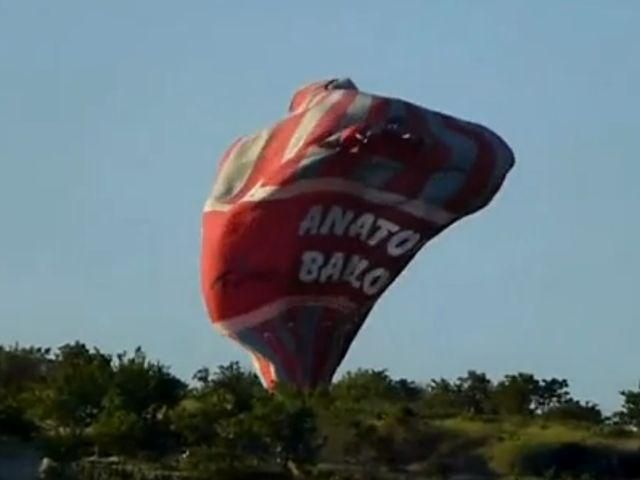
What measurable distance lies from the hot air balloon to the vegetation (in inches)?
87.4

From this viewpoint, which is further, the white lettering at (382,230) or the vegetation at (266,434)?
the white lettering at (382,230)

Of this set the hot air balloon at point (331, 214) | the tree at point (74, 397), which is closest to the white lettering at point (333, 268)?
the hot air balloon at point (331, 214)

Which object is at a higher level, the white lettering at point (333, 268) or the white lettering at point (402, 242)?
the white lettering at point (402, 242)

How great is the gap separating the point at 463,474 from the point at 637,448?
648cm

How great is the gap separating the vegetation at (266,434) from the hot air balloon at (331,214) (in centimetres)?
222

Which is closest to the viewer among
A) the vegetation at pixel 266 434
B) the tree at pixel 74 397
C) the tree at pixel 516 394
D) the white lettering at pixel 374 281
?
the vegetation at pixel 266 434

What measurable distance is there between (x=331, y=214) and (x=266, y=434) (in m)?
8.09

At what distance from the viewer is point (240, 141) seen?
207ft

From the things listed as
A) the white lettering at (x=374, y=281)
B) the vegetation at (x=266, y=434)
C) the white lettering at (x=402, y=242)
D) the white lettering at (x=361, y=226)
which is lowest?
the vegetation at (x=266, y=434)

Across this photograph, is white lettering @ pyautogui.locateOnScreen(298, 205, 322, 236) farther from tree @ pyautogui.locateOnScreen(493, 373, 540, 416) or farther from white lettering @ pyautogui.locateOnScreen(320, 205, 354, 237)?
tree @ pyautogui.locateOnScreen(493, 373, 540, 416)

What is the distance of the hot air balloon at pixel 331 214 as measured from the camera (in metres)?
59.8

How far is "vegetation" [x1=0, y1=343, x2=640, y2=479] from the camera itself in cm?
5403

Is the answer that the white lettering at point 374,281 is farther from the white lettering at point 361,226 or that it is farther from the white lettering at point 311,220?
the white lettering at point 311,220

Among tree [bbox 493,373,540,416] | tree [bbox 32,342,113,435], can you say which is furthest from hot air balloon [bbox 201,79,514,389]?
tree [bbox 493,373,540,416]
